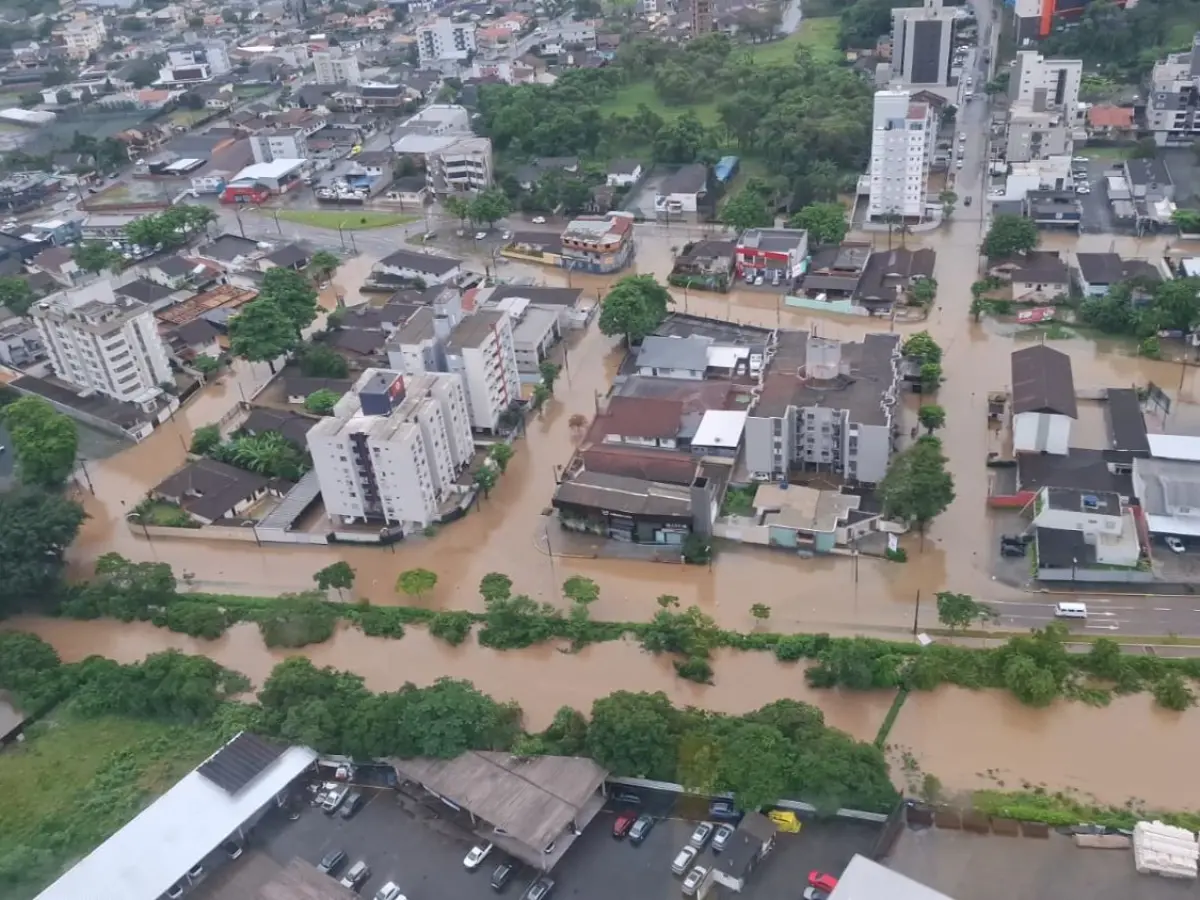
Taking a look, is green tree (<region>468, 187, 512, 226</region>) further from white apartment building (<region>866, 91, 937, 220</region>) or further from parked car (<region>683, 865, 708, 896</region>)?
parked car (<region>683, 865, 708, 896</region>)

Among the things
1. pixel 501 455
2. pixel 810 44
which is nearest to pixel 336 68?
pixel 810 44

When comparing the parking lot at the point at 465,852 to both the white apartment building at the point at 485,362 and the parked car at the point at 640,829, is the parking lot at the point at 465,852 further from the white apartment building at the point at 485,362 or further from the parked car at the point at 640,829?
the white apartment building at the point at 485,362

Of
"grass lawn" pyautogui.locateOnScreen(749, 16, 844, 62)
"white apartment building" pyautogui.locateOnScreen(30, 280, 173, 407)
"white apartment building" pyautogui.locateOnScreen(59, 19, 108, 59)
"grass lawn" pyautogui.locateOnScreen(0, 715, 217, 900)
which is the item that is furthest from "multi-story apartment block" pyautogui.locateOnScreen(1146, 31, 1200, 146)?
"white apartment building" pyautogui.locateOnScreen(59, 19, 108, 59)

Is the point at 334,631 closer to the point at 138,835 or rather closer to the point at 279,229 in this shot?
the point at 138,835

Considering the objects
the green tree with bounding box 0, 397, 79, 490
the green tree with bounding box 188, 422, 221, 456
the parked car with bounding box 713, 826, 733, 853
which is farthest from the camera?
the green tree with bounding box 188, 422, 221, 456

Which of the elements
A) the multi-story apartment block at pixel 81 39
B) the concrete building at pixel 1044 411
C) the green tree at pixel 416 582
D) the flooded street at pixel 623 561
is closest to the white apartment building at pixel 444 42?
the multi-story apartment block at pixel 81 39

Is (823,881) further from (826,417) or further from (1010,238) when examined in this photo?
(1010,238)

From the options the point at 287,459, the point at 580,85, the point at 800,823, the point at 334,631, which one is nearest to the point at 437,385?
the point at 287,459
